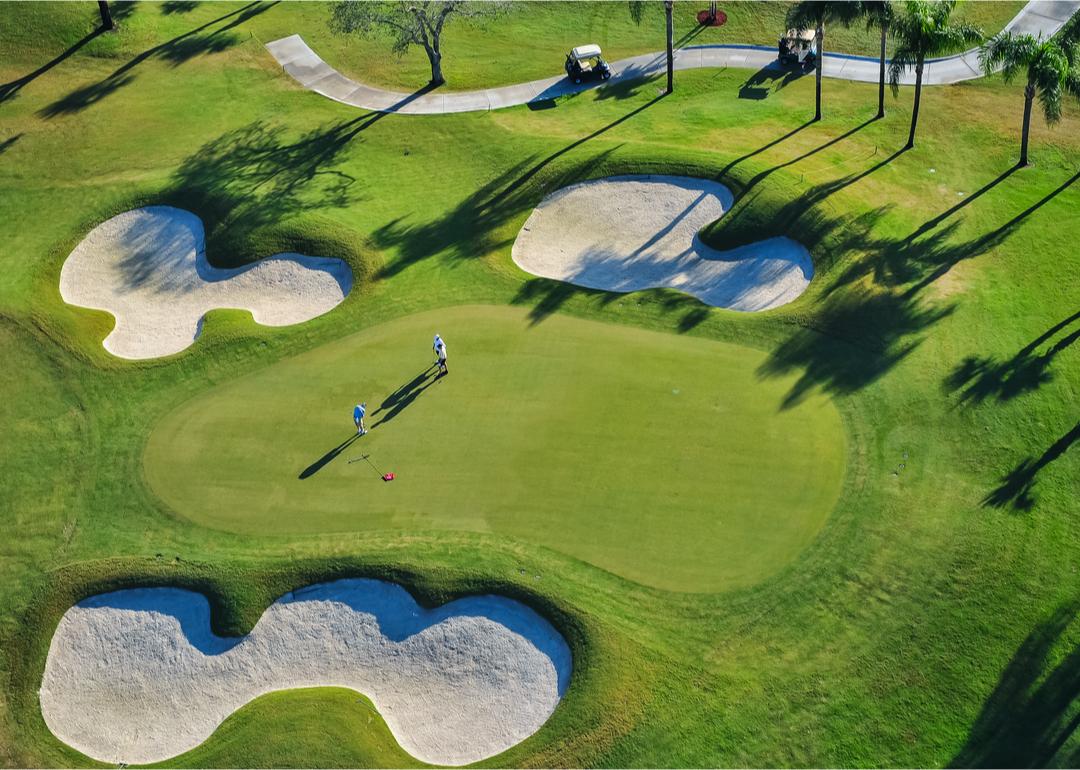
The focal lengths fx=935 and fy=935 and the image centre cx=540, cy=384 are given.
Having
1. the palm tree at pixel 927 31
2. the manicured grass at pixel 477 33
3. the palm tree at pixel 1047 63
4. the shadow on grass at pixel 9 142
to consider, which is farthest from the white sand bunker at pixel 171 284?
the palm tree at pixel 1047 63

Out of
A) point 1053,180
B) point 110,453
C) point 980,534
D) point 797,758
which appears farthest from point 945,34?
point 110,453

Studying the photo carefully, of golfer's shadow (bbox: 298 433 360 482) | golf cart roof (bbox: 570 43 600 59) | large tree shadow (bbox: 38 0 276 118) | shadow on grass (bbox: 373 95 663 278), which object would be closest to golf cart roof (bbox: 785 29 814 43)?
golf cart roof (bbox: 570 43 600 59)

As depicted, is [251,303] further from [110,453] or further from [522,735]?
[522,735]

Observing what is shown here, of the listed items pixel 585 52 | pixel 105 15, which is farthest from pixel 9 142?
pixel 585 52

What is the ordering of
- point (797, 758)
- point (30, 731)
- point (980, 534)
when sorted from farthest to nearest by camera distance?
point (980, 534) < point (30, 731) < point (797, 758)

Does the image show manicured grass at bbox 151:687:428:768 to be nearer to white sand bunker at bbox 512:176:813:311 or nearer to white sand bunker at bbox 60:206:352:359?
white sand bunker at bbox 60:206:352:359

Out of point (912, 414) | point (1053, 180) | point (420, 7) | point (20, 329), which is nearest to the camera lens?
point (912, 414)
